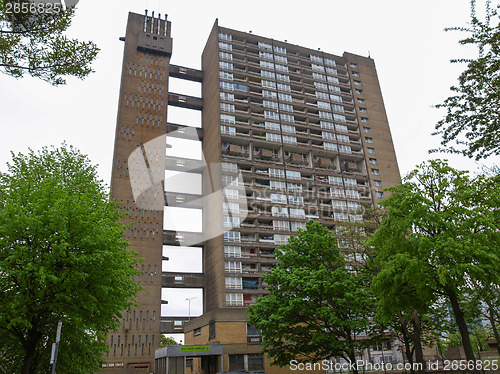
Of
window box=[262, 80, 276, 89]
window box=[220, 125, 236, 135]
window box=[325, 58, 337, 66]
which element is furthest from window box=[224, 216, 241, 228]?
window box=[325, 58, 337, 66]

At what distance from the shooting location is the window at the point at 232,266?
59125 mm

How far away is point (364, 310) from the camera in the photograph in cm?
2731

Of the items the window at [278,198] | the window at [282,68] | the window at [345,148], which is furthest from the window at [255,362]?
the window at [282,68]

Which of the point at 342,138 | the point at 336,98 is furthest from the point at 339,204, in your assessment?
the point at 336,98

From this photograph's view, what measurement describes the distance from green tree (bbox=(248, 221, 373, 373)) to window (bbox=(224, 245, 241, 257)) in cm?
2944

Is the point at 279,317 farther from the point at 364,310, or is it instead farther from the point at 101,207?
the point at 101,207

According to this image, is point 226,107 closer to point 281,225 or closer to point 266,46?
point 266,46

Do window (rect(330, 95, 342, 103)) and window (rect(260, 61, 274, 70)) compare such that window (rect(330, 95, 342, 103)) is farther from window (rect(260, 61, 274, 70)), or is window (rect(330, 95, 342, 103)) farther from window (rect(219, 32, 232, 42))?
window (rect(219, 32, 232, 42))

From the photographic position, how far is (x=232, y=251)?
60.4m

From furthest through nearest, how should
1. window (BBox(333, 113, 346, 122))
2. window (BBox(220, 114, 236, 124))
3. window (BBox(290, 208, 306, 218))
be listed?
window (BBox(333, 113, 346, 122)) → window (BBox(220, 114, 236, 124)) → window (BBox(290, 208, 306, 218))

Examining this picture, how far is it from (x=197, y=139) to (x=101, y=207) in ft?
195

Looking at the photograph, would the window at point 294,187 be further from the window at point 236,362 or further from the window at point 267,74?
the window at point 236,362

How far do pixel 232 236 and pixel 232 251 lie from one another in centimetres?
246

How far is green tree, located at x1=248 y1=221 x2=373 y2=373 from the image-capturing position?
26609mm
